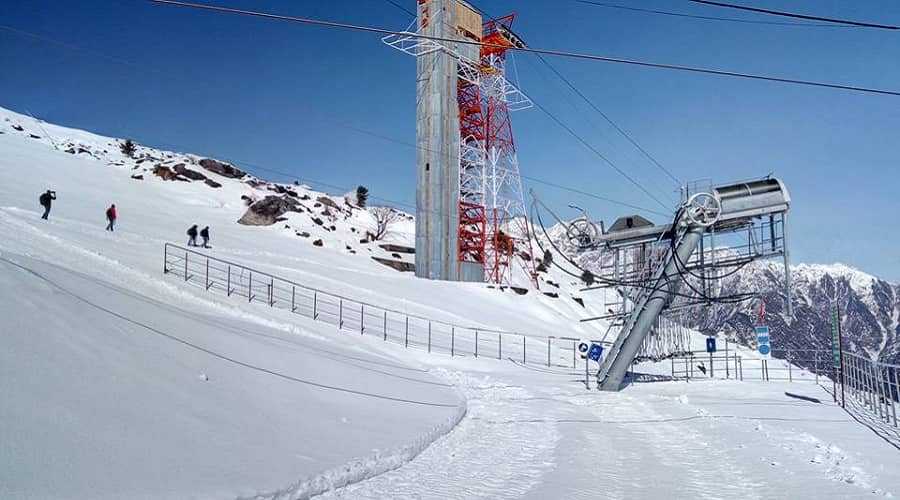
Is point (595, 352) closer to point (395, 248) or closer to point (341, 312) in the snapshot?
point (341, 312)

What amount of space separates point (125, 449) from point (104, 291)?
20.3 ft

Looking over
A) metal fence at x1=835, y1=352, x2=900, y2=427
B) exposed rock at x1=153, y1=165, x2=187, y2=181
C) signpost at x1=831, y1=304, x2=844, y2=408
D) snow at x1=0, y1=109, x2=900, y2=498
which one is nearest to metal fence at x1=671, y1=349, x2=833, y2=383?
snow at x1=0, y1=109, x2=900, y2=498

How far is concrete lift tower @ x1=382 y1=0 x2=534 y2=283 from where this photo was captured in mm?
44250

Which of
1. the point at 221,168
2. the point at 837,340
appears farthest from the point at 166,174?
the point at 837,340

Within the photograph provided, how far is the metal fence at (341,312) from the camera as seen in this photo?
2212 cm

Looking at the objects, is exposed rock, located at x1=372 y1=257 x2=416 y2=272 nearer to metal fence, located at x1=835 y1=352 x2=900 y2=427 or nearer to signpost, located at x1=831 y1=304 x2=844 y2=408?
metal fence, located at x1=835 y1=352 x2=900 y2=427

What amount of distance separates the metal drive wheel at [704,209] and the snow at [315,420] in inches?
185

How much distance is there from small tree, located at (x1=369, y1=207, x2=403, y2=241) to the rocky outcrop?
414 inches

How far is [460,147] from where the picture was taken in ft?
149

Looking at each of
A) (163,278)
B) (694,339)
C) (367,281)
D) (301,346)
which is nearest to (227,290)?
(163,278)

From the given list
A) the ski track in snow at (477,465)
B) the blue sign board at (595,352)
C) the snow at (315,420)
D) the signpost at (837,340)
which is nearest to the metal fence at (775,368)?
the snow at (315,420)

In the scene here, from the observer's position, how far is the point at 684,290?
20.4 m

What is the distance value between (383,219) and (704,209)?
51.2m

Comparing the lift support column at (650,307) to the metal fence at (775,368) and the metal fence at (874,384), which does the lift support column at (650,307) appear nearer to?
the metal fence at (775,368)
